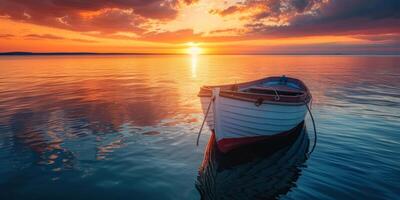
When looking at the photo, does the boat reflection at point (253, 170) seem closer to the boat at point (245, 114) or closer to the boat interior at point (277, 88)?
the boat at point (245, 114)

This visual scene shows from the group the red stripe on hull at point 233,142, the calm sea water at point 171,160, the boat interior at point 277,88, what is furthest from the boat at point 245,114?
the boat interior at point 277,88

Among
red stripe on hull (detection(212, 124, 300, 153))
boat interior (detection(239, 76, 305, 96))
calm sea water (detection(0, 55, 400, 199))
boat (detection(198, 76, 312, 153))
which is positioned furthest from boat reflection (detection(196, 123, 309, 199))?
boat interior (detection(239, 76, 305, 96))

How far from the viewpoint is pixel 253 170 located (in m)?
11.2

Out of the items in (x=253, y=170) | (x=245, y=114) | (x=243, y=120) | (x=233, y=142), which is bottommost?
(x=253, y=170)

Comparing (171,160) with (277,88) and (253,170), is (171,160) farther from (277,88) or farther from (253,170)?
(277,88)

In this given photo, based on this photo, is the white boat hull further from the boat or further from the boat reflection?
the boat reflection

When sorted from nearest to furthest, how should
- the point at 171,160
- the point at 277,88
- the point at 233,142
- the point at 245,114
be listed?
the point at 245,114, the point at 171,160, the point at 233,142, the point at 277,88

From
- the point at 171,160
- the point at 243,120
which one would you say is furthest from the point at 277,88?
the point at 171,160

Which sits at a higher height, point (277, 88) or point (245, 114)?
point (277, 88)

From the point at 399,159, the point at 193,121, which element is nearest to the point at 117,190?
the point at 193,121

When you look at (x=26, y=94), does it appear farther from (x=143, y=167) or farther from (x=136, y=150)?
(x=143, y=167)

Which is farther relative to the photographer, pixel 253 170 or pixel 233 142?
pixel 233 142

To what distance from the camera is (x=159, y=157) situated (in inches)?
484

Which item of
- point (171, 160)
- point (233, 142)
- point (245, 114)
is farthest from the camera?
point (233, 142)
